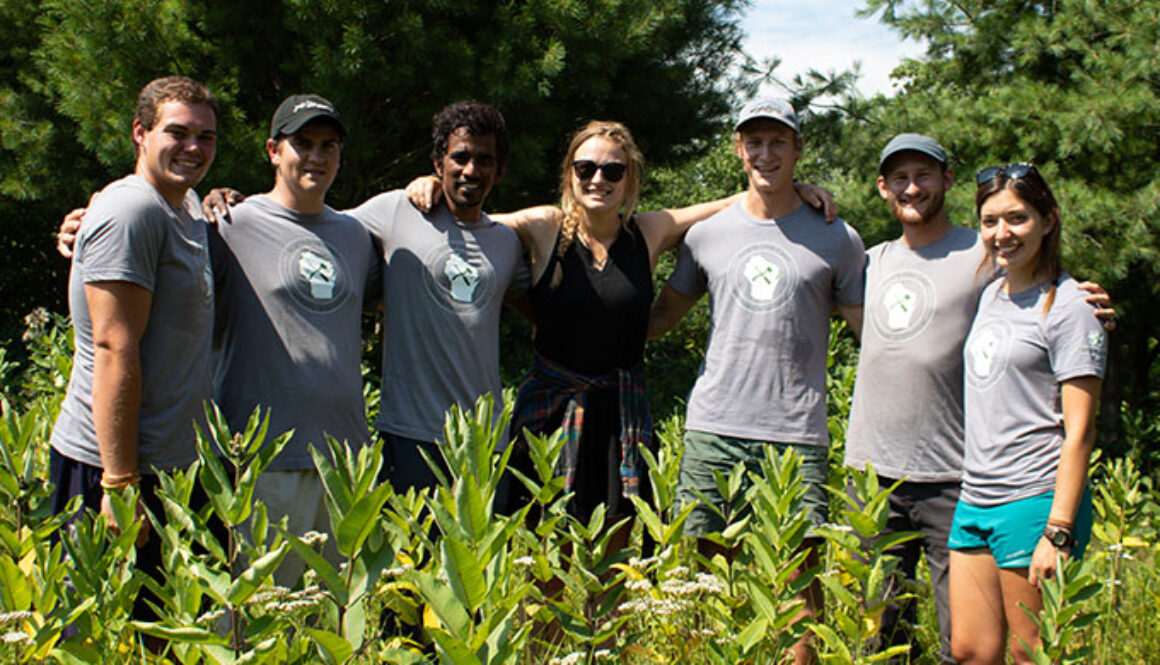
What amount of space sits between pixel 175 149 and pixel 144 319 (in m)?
0.58

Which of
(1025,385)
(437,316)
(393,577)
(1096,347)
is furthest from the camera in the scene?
(437,316)

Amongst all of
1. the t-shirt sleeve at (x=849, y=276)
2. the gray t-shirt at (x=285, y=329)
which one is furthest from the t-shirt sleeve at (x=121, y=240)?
the t-shirt sleeve at (x=849, y=276)

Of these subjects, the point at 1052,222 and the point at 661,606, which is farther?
the point at 1052,222

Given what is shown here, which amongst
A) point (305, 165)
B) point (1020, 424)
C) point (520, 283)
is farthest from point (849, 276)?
point (305, 165)

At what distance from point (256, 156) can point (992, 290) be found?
7.06 metres

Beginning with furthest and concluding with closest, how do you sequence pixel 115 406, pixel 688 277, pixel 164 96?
pixel 688 277 < pixel 164 96 < pixel 115 406

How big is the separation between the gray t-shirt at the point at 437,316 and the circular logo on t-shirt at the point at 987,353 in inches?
66.0

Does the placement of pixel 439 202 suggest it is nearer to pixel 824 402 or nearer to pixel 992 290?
pixel 824 402

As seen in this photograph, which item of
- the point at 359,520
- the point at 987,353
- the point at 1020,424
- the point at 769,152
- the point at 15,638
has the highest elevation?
the point at 769,152

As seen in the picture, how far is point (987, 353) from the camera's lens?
11.3ft

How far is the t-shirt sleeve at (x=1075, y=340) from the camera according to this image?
3.19 m

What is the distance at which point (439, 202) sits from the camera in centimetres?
405

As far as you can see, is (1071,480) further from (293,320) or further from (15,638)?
(15,638)

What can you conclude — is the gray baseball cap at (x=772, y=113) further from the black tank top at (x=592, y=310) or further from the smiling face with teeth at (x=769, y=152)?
the black tank top at (x=592, y=310)
